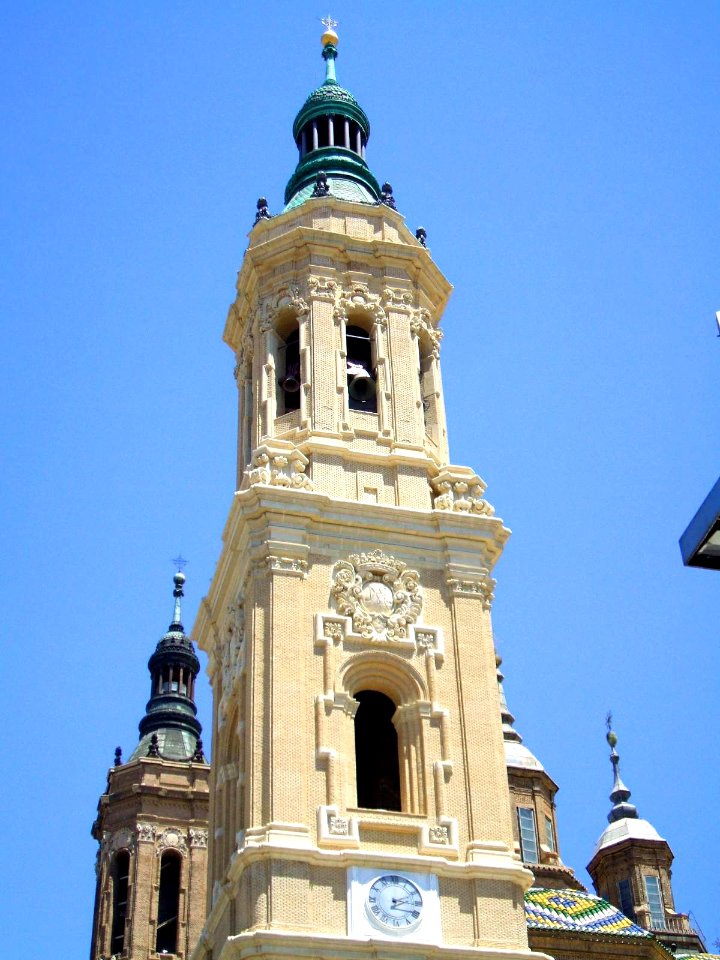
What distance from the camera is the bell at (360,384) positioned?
128ft

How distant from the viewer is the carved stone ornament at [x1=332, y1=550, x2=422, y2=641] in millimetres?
34500

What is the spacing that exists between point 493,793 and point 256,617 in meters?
5.73

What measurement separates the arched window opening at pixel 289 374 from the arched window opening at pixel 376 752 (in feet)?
25.2

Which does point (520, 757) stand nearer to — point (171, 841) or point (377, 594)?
point (171, 841)

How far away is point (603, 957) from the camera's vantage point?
4200 cm

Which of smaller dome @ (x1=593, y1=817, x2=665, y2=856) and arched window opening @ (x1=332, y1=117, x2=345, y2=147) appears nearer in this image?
arched window opening @ (x1=332, y1=117, x2=345, y2=147)

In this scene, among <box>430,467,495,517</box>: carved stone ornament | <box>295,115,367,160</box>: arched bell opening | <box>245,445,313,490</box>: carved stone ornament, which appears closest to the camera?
<box>245,445,313,490</box>: carved stone ornament

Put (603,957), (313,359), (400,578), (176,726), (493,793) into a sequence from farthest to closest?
1. (176,726)
2. (603,957)
3. (313,359)
4. (400,578)
5. (493,793)

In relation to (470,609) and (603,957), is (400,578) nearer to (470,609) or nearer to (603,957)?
(470,609)

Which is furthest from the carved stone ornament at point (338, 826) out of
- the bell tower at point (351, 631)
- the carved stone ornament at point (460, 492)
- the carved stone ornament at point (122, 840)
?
the carved stone ornament at point (122, 840)

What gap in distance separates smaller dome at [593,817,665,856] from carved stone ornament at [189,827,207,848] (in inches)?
574

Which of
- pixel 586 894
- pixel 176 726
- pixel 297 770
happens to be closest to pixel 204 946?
pixel 297 770

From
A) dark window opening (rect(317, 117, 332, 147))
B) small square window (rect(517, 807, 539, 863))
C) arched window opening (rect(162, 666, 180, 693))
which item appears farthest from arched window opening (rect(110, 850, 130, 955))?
dark window opening (rect(317, 117, 332, 147))

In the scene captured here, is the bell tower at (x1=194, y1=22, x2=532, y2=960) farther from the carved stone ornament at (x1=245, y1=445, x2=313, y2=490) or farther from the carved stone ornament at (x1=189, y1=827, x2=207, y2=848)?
the carved stone ornament at (x1=189, y1=827, x2=207, y2=848)
